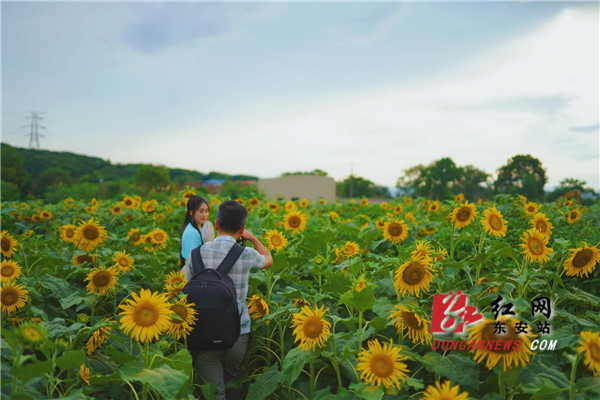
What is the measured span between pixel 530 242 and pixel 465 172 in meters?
52.3

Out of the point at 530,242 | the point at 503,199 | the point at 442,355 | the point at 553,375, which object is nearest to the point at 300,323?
the point at 442,355

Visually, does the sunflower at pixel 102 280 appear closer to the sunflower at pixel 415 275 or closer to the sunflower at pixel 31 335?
the sunflower at pixel 31 335

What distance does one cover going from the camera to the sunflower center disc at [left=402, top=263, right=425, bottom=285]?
274 cm

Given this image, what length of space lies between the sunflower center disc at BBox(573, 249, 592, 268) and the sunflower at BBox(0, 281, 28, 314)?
399cm

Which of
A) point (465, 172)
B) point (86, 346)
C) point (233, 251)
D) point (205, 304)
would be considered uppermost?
point (465, 172)

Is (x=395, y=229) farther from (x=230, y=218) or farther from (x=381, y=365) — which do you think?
(x=381, y=365)

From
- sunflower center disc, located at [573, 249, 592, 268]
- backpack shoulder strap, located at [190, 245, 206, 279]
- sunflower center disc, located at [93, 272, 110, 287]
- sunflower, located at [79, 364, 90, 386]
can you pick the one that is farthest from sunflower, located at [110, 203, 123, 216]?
sunflower center disc, located at [573, 249, 592, 268]

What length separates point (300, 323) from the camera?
8.01 ft

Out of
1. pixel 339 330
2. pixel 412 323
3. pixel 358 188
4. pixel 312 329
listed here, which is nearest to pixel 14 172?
pixel 339 330

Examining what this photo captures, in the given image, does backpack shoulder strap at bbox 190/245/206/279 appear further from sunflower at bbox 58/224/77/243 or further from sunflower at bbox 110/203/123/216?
sunflower at bbox 110/203/123/216

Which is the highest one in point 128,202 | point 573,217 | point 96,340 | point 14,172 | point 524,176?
point 14,172

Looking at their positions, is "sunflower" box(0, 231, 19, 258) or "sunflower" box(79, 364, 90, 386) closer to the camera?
"sunflower" box(79, 364, 90, 386)

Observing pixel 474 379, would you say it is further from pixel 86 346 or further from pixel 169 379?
pixel 86 346

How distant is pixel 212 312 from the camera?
290cm
